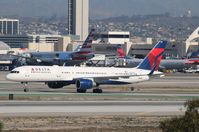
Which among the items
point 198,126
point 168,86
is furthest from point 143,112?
point 168,86

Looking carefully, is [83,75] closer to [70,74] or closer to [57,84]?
[70,74]

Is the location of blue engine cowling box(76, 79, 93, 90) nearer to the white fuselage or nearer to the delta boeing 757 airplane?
the delta boeing 757 airplane

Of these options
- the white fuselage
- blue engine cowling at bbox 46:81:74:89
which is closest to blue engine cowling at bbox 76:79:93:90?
the white fuselage

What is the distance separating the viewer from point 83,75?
7969 cm

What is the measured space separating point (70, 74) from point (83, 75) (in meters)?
1.58

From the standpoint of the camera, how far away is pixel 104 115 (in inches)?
1984

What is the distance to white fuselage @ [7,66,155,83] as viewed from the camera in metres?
77.1

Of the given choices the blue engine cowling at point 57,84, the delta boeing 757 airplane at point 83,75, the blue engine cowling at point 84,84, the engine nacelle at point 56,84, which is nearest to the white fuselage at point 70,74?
the delta boeing 757 airplane at point 83,75

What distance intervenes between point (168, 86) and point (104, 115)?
154ft

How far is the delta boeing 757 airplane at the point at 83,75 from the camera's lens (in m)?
77.2

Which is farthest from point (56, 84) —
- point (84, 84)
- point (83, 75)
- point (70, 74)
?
point (84, 84)

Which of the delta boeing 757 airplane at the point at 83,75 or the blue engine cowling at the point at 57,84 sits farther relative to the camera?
the blue engine cowling at the point at 57,84

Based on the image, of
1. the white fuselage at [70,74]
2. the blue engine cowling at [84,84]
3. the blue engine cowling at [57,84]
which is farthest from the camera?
the blue engine cowling at [57,84]

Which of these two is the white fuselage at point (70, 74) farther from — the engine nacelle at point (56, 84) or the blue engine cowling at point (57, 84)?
the engine nacelle at point (56, 84)
